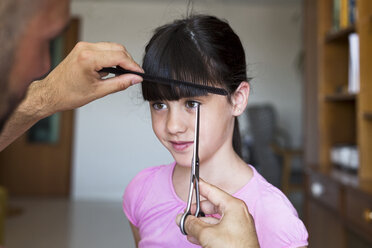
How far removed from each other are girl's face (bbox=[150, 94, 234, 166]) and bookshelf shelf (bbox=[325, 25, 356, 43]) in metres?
1.42

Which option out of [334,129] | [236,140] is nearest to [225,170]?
[236,140]

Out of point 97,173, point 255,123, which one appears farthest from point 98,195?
point 255,123

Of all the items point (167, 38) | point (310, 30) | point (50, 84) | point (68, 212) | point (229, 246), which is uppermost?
point (310, 30)

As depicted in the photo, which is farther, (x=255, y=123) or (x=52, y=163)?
(x=52, y=163)

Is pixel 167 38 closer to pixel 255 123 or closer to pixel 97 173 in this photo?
pixel 255 123

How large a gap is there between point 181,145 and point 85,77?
0.23 metres

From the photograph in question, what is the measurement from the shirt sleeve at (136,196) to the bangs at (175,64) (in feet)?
0.79

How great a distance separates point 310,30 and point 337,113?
515 mm

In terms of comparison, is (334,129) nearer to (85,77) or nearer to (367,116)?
(367,116)

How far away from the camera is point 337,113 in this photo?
7.62ft

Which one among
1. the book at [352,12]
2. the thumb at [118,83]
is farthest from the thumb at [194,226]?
the book at [352,12]

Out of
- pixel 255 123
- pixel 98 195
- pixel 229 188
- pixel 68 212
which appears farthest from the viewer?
pixel 98 195

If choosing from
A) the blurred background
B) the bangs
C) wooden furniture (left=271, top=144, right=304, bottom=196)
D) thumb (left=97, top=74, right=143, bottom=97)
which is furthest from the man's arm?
the blurred background

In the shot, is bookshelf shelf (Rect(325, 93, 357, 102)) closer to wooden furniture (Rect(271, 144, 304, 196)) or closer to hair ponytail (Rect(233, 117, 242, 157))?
hair ponytail (Rect(233, 117, 242, 157))
